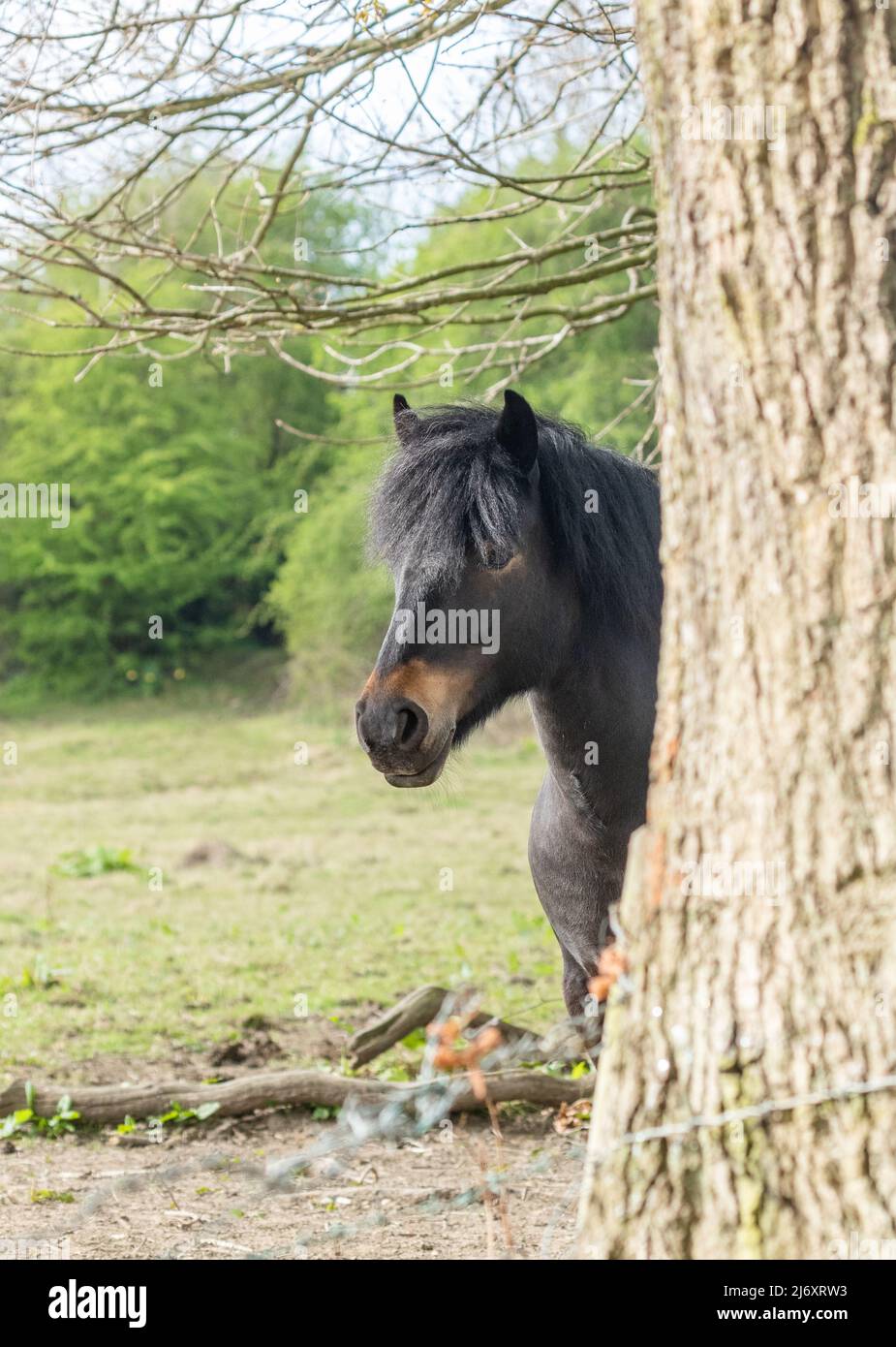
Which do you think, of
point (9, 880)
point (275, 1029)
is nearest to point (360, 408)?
point (9, 880)

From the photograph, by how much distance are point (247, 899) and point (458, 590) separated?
7652 mm

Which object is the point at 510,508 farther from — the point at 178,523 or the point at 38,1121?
the point at 178,523

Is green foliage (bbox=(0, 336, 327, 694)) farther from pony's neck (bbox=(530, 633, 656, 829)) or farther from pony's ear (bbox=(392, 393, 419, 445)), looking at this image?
pony's neck (bbox=(530, 633, 656, 829))

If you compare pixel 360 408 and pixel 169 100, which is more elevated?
pixel 360 408

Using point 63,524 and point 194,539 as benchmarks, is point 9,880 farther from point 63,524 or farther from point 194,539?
point 194,539

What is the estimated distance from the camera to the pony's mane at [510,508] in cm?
369

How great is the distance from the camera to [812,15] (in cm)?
217

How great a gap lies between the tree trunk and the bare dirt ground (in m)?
1.31

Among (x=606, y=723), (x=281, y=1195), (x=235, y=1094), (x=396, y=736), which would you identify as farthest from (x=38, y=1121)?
(x=606, y=723)

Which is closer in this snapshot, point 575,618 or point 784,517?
point 784,517

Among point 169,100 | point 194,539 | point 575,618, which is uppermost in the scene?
Answer: point 194,539

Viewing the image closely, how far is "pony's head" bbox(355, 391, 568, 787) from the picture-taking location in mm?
3566

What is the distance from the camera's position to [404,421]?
14.0 feet

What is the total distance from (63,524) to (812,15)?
26034 mm
